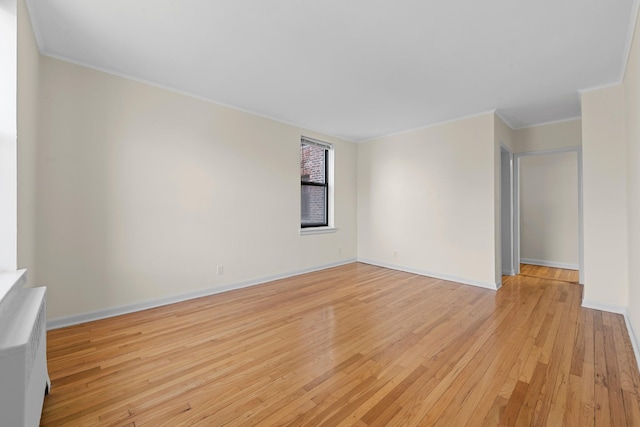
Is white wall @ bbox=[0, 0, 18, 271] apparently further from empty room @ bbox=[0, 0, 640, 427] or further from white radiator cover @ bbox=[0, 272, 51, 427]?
white radiator cover @ bbox=[0, 272, 51, 427]

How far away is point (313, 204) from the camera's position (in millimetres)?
5406

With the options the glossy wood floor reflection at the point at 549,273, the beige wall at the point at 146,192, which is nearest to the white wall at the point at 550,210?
the glossy wood floor reflection at the point at 549,273

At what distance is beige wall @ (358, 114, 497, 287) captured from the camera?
416cm

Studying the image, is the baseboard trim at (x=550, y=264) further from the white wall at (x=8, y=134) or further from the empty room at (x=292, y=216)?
the white wall at (x=8, y=134)

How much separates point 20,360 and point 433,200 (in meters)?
4.88

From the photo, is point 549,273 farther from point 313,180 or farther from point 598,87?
point 313,180

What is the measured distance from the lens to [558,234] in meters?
5.68

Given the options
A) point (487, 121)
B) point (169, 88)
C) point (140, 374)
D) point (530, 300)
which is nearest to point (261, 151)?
point (169, 88)

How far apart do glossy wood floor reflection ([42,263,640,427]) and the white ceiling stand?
2.61 m

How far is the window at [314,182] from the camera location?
516 cm

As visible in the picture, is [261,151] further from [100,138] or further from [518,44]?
[518,44]

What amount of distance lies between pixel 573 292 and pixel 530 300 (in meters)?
0.92

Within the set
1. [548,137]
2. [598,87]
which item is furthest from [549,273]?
[598,87]

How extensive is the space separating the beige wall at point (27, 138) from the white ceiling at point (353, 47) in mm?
205
